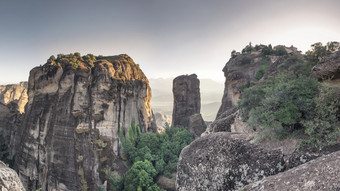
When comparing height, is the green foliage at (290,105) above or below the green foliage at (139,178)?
above

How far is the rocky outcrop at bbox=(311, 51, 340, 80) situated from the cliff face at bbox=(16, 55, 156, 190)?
2450 cm

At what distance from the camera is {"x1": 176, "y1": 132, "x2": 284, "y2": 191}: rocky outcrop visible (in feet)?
26.9

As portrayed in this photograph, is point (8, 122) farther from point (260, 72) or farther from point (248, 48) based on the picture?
point (248, 48)

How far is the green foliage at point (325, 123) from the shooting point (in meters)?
6.94

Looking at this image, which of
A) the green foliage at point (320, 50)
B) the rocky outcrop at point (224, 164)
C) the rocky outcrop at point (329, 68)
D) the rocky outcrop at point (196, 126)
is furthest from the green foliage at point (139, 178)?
the green foliage at point (320, 50)

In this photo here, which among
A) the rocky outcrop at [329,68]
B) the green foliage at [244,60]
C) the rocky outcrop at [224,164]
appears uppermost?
the green foliage at [244,60]

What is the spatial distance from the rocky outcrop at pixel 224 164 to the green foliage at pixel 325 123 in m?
1.70

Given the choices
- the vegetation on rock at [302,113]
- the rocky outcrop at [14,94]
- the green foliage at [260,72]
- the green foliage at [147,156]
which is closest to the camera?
the vegetation on rock at [302,113]

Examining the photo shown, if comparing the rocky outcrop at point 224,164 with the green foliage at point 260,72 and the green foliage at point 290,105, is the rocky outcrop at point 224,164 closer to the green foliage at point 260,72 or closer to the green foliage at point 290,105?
the green foliage at point 290,105

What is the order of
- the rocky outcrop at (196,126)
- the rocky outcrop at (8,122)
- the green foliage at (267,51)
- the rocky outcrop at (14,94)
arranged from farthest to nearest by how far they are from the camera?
the rocky outcrop at (14,94)
the rocky outcrop at (196,126)
the rocky outcrop at (8,122)
the green foliage at (267,51)

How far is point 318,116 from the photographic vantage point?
25.4 feet

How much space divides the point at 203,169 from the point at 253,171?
310 centimetres

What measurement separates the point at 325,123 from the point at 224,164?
17.3 ft

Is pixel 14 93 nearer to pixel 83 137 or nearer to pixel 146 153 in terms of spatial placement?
pixel 83 137
